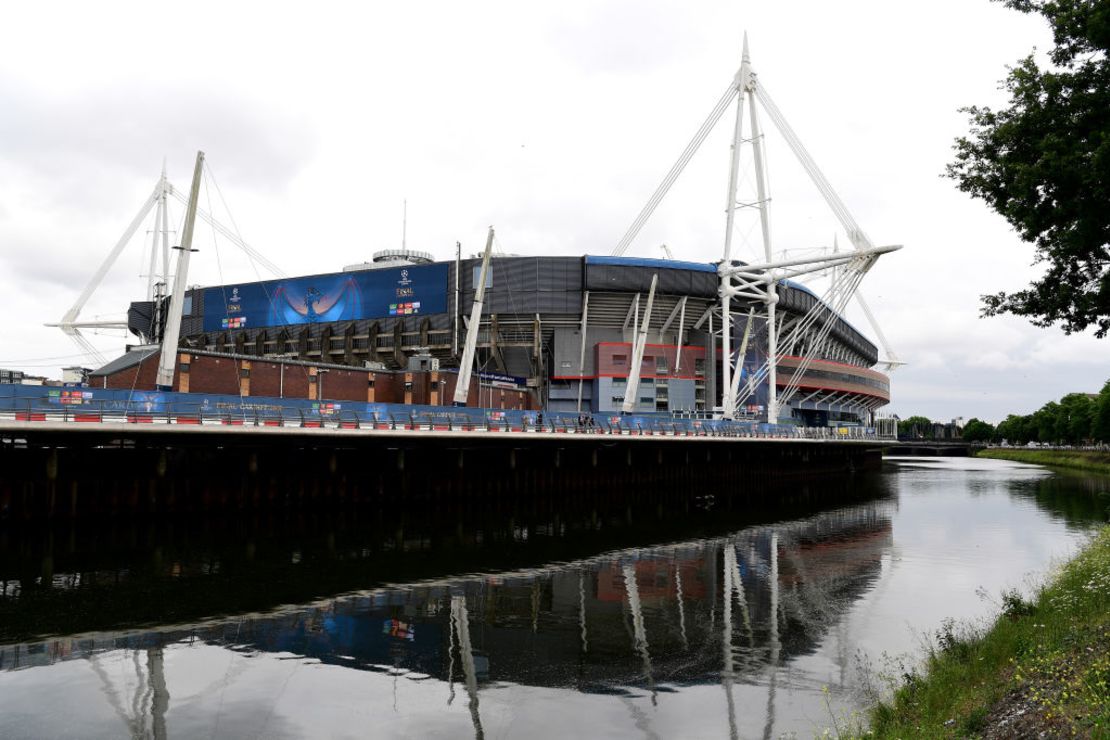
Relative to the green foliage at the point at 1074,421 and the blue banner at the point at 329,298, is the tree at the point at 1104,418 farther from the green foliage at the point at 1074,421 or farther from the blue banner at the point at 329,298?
the blue banner at the point at 329,298

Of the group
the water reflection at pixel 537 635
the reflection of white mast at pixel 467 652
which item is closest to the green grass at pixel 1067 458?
the water reflection at pixel 537 635

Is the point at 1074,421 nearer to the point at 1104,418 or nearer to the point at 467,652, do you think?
the point at 1104,418

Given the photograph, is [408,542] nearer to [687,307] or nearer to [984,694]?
[984,694]

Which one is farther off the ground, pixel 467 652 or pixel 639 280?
pixel 639 280

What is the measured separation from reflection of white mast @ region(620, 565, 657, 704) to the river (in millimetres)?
85

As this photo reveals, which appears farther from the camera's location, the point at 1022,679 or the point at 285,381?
the point at 285,381

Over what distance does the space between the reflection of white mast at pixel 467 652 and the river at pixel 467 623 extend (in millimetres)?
62

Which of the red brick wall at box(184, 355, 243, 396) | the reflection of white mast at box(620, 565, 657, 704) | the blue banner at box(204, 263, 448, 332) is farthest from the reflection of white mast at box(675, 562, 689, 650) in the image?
the blue banner at box(204, 263, 448, 332)

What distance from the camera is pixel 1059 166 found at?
663 inches

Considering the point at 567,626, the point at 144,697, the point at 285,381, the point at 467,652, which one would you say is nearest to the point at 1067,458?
the point at 285,381

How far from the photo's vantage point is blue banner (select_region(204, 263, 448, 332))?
92.1 m

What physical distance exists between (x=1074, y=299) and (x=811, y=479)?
7213 cm

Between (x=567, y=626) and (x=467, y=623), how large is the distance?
2.75 meters

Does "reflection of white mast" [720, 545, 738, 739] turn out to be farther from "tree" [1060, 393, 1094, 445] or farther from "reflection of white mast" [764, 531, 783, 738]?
"tree" [1060, 393, 1094, 445]
